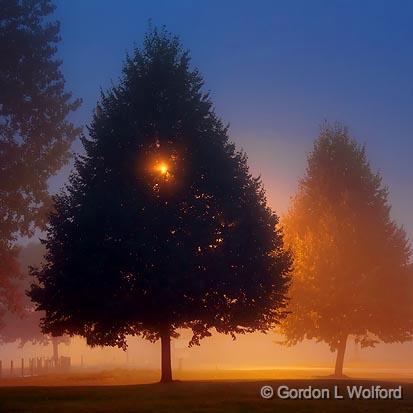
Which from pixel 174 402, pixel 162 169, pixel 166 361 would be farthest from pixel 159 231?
pixel 174 402

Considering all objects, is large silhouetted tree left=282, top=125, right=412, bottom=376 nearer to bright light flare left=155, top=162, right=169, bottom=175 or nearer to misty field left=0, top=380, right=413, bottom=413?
bright light flare left=155, top=162, right=169, bottom=175

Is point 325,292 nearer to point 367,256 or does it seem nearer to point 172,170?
point 367,256

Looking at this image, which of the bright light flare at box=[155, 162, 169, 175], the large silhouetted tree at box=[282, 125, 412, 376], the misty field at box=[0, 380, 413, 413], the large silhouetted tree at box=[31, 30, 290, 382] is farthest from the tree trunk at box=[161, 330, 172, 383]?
the large silhouetted tree at box=[282, 125, 412, 376]

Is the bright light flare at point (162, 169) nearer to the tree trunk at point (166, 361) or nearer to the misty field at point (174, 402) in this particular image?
the tree trunk at point (166, 361)

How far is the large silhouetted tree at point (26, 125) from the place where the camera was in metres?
53.0

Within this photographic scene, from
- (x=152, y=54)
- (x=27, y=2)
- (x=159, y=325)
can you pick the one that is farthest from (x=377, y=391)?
(x=27, y=2)

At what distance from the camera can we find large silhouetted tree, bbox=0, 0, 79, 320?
174 feet

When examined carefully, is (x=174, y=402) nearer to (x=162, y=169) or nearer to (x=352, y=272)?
(x=162, y=169)

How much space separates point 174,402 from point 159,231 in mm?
10827

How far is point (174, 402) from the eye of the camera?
19453 millimetres

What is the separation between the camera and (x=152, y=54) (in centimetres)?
3309

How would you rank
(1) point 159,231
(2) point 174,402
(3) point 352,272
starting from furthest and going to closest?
(3) point 352,272, (1) point 159,231, (2) point 174,402

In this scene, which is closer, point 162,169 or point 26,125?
point 162,169

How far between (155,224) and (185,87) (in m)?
7.63
